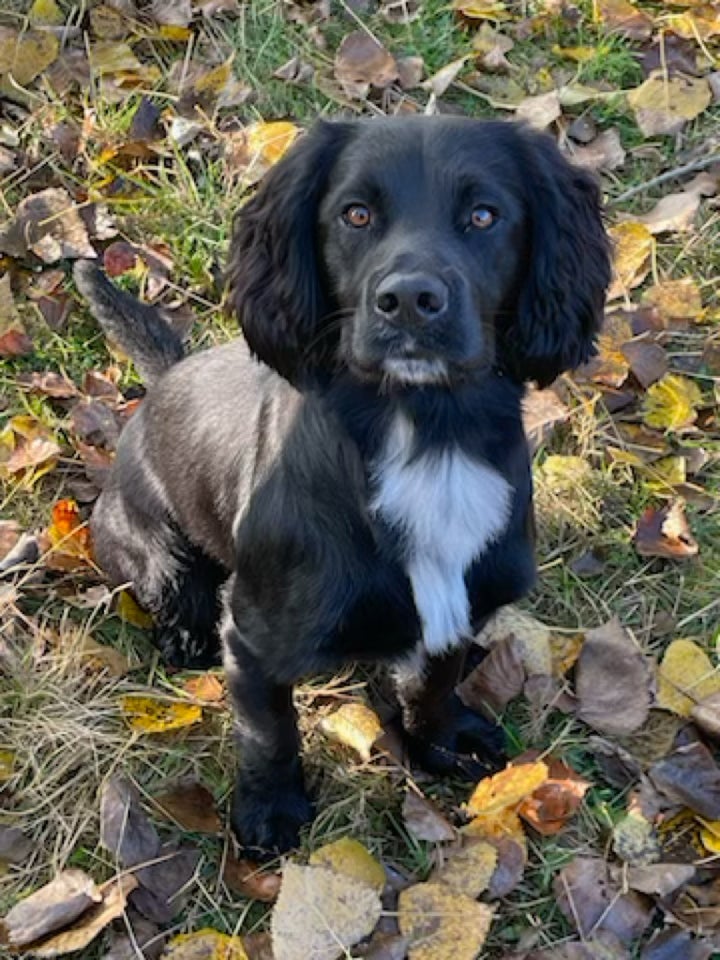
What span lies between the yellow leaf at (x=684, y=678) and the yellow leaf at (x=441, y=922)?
2.35 ft

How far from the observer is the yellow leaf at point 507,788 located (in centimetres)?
275

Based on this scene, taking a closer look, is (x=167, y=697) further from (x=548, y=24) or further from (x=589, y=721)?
(x=548, y=24)

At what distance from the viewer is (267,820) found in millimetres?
2832

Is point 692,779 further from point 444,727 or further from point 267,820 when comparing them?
point 267,820

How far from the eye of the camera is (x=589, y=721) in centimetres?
307

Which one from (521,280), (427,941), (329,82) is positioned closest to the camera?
(521,280)

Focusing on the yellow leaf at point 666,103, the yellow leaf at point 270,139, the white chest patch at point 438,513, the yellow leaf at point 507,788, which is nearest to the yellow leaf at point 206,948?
the yellow leaf at point 507,788

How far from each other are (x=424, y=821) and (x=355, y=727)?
28 cm

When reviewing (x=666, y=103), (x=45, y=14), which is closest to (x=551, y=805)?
(x=666, y=103)

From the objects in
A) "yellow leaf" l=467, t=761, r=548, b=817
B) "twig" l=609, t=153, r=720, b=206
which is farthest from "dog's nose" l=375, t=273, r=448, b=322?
"twig" l=609, t=153, r=720, b=206

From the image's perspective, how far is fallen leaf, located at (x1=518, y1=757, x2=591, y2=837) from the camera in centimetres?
282

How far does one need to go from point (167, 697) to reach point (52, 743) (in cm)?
28

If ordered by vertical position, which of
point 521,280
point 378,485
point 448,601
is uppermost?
point 521,280

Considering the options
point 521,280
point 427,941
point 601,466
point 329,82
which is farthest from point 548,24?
point 427,941
